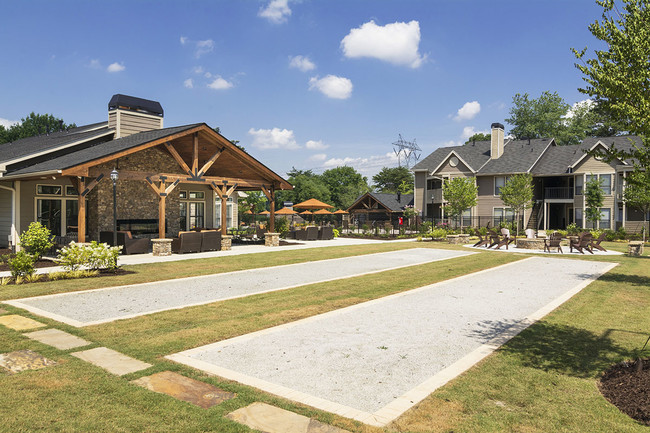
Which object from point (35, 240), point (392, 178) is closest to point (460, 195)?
point (35, 240)

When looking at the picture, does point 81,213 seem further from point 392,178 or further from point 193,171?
point 392,178

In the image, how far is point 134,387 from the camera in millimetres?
4258

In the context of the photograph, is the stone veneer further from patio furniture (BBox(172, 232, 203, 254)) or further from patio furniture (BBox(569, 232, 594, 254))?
patio furniture (BBox(569, 232, 594, 254))

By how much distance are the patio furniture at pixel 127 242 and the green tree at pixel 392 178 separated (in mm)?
63888

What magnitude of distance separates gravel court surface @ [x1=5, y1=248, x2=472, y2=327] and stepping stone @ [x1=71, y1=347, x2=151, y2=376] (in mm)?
1591

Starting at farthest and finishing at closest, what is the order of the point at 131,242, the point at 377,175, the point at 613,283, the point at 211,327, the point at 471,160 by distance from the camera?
the point at 377,175 → the point at 471,160 → the point at 131,242 → the point at 613,283 → the point at 211,327

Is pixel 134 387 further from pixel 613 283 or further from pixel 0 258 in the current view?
pixel 0 258

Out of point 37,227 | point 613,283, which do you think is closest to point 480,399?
point 613,283

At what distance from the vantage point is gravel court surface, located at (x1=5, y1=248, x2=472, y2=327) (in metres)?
7.54

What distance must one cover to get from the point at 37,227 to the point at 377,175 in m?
72.5

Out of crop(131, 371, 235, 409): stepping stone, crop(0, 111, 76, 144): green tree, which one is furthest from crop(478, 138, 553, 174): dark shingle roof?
crop(0, 111, 76, 144): green tree

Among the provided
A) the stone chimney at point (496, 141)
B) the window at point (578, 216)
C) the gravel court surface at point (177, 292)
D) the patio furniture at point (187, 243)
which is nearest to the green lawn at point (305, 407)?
the gravel court surface at point (177, 292)

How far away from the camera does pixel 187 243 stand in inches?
711

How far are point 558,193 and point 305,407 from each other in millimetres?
41795
